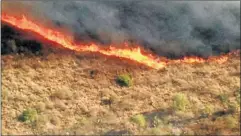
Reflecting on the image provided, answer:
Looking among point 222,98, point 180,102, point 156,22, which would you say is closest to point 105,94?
point 180,102

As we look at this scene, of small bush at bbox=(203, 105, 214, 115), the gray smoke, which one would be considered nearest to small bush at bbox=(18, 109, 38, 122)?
the gray smoke

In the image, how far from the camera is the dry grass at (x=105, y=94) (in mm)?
22531

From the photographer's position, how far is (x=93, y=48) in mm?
23672

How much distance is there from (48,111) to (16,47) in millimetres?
4147

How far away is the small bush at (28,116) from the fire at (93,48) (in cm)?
438

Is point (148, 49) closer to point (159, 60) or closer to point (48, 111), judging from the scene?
point (159, 60)

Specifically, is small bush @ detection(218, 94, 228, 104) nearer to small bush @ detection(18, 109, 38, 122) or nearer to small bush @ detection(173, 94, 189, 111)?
small bush @ detection(173, 94, 189, 111)

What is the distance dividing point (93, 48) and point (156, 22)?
4.26 m

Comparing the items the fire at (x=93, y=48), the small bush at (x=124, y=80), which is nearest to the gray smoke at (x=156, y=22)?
the fire at (x=93, y=48)

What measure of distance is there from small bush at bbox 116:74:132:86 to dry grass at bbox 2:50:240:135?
0.80ft

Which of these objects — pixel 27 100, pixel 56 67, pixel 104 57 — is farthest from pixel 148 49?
pixel 27 100

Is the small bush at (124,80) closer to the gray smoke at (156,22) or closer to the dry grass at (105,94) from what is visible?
the dry grass at (105,94)

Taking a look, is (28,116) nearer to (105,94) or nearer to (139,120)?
(105,94)

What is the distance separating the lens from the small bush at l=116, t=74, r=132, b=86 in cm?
2352
